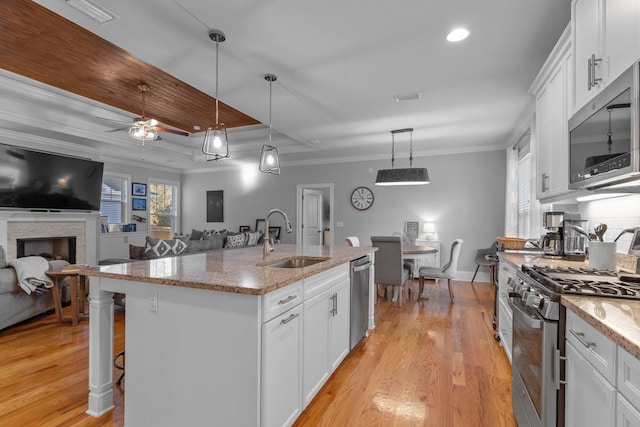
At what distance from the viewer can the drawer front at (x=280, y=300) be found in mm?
1555

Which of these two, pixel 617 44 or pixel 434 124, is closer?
pixel 617 44

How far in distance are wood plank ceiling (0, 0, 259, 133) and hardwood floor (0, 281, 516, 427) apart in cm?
273

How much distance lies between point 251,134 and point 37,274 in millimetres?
3638

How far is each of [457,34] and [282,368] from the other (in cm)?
261

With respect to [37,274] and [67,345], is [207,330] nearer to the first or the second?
[67,345]

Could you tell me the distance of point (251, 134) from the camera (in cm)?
582

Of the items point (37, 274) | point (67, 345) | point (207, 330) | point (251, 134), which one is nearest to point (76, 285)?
point (37, 274)

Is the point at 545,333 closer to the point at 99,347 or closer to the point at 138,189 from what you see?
the point at 99,347

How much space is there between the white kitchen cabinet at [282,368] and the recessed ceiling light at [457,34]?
2.27 metres

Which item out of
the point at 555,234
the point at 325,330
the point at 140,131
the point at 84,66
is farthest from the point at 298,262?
the point at 84,66

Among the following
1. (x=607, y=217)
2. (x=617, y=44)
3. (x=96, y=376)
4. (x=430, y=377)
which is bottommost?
(x=430, y=377)

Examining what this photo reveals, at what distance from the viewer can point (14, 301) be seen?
3.39 m

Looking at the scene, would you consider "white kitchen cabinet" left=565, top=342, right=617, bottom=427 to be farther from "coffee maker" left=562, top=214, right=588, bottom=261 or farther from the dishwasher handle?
the dishwasher handle

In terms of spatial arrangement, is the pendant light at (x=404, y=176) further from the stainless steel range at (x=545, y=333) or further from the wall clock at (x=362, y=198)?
the stainless steel range at (x=545, y=333)
